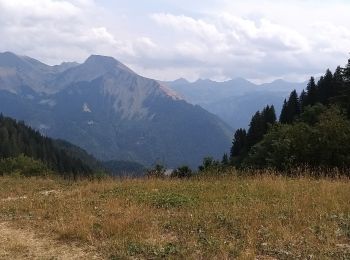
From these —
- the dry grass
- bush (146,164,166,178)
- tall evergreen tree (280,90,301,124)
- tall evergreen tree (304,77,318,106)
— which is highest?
tall evergreen tree (304,77,318,106)

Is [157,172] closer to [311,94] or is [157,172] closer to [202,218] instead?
[202,218]

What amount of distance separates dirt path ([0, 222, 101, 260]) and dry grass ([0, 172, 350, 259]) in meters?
0.23

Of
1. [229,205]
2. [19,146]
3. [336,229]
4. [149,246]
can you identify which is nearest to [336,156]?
[229,205]

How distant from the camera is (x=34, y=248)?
9891 millimetres

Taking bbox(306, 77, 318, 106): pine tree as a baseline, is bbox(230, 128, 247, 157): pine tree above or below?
below

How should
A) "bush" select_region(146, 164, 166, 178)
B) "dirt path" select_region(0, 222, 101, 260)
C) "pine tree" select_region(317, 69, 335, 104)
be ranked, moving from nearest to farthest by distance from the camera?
"dirt path" select_region(0, 222, 101, 260), "bush" select_region(146, 164, 166, 178), "pine tree" select_region(317, 69, 335, 104)

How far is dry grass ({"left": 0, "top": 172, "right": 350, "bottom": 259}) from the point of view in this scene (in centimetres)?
899

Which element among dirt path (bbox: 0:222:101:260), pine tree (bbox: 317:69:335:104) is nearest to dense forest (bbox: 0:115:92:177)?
pine tree (bbox: 317:69:335:104)

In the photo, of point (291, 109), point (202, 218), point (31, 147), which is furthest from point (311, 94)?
point (31, 147)

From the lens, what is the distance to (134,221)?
11.2m

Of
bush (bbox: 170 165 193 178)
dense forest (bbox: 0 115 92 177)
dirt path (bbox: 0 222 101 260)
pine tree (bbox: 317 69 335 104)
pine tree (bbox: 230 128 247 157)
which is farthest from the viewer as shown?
dense forest (bbox: 0 115 92 177)

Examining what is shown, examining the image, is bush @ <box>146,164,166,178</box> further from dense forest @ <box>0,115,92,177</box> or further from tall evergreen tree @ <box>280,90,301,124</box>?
dense forest @ <box>0,115,92,177</box>

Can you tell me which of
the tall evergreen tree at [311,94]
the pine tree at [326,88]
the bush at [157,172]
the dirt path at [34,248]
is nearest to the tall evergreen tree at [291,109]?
the tall evergreen tree at [311,94]

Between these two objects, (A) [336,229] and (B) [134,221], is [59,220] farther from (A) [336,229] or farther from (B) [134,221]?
(A) [336,229]
